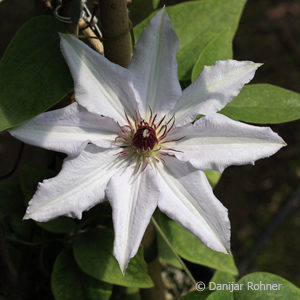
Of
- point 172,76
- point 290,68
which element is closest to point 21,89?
point 172,76

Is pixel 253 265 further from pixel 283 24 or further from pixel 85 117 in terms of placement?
pixel 85 117

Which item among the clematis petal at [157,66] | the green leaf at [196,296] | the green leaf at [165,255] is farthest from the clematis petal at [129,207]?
the green leaf at [165,255]

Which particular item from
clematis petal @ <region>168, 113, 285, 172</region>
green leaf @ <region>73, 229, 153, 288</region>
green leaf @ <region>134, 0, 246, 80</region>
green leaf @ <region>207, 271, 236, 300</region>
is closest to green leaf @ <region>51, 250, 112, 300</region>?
green leaf @ <region>73, 229, 153, 288</region>

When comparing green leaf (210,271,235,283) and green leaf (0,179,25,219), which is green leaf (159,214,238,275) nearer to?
green leaf (210,271,235,283)

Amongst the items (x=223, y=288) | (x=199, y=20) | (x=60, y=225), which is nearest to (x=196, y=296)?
(x=223, y=288)

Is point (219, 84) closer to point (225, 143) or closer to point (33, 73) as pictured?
point (225, 143)
